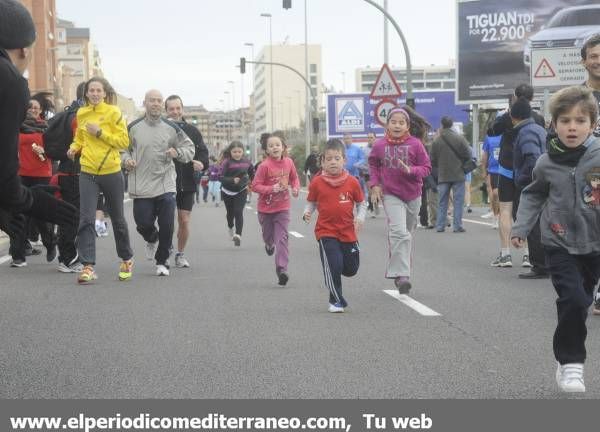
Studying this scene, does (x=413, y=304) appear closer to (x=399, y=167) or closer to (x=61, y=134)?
(x=399, y=167)

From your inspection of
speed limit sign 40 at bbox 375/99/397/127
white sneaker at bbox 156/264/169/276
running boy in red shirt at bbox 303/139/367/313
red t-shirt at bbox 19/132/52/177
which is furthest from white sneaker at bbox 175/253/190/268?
speed limit sign 40 at bbox 375/99/397/127

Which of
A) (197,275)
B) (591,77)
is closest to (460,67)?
(197,275)

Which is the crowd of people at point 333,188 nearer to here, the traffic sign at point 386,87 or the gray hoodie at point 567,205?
the gray hoodie at point 567,205

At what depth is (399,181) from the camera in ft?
34.0

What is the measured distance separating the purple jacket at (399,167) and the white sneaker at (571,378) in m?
4.56

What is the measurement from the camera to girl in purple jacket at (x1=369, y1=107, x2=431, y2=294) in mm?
10203

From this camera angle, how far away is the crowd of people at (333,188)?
5.84 meters

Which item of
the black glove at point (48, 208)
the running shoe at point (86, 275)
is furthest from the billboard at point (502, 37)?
the black glove at point (48, 208)

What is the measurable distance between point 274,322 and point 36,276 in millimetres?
4411

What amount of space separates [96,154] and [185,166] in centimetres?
187

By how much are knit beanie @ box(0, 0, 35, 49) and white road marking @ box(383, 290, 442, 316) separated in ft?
16.8

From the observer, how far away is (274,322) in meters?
8.52

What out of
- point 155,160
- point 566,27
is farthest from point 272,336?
point 566,27
